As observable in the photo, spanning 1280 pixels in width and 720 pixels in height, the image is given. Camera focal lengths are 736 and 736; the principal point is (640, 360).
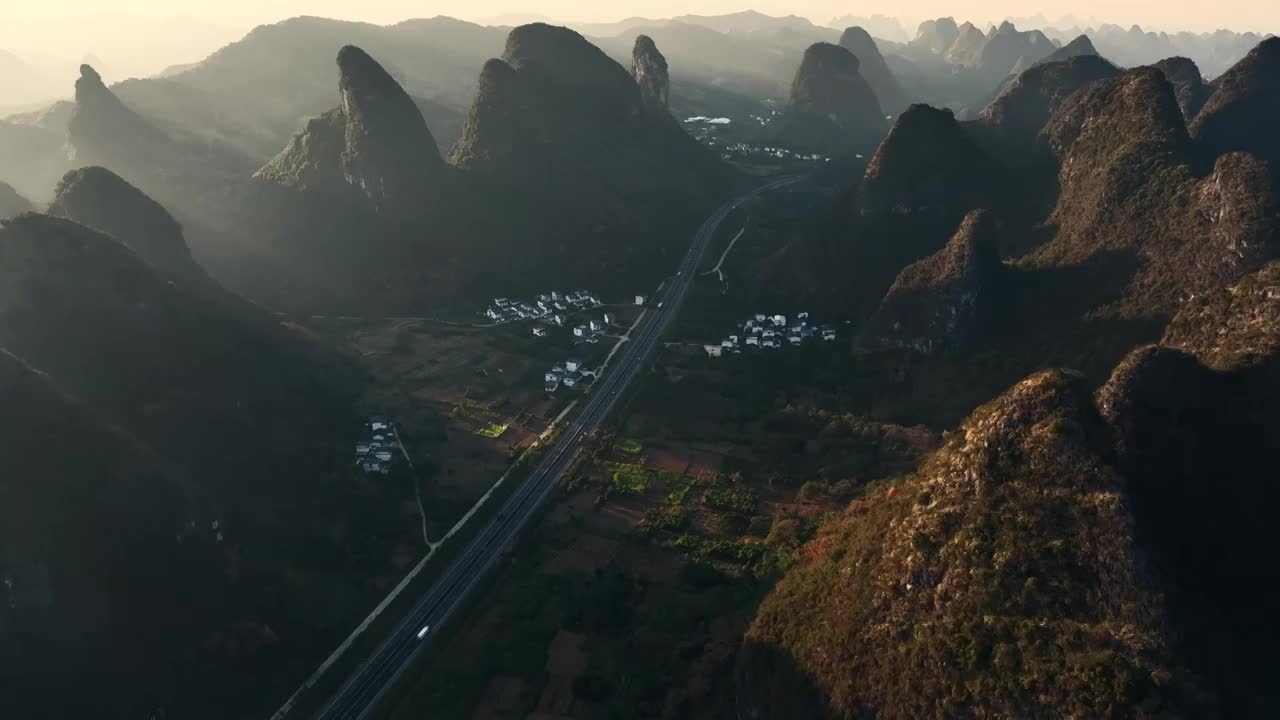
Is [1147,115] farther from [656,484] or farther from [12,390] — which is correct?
[12,390]

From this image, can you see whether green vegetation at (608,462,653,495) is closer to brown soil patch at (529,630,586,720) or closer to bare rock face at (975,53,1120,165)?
brown soil patch at (529,630,586,720)

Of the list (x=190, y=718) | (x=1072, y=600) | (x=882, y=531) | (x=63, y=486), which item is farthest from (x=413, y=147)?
(x=1072, y=600)

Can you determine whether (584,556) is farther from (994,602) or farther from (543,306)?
(543,306)

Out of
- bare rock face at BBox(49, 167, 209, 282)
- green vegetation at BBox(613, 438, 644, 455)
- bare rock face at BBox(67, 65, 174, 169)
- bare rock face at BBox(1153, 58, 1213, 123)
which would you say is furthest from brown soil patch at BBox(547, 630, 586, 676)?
bare rock face at BBox(1153, 58, 1213, 123)

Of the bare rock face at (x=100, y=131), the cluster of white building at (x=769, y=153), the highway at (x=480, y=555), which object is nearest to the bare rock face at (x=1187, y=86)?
the cluster of white building at (x=769, y=153)

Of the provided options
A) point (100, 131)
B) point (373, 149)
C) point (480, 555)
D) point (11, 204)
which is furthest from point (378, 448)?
point (100, 131)

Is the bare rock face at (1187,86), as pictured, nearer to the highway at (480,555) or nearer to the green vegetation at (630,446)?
the highway at (480,555)
